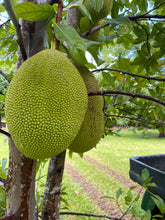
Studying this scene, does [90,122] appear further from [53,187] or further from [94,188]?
[94,188]

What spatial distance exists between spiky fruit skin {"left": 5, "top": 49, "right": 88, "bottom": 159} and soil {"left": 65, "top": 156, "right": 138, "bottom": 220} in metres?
1.34

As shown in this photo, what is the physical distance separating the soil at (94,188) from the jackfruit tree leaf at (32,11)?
149 cm

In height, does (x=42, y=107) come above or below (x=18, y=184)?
above

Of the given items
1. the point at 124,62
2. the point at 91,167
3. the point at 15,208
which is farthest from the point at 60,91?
the point at 91,167

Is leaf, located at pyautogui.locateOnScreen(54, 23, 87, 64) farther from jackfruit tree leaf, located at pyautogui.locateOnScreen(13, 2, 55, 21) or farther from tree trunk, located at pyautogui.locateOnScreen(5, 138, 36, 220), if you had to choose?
tree trunk, located at pyautogui.locateOnScreen(5, 138, 36, 220)

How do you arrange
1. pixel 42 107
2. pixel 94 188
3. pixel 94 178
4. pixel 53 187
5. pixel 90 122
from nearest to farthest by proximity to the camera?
pixel 42 107 → pixel 90 122 → pixel 53 187 → pixel 94 188 → pixel 94 178

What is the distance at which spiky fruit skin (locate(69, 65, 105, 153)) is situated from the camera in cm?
62

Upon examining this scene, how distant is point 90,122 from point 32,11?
0.37 metres

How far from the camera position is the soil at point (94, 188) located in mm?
1993

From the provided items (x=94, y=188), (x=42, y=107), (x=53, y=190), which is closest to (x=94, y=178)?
(x=94, y=188)

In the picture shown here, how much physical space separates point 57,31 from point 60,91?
148 mm

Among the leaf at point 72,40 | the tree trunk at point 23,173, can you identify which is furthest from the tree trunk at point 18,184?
the leaf at point 72,40

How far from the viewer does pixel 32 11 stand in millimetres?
422

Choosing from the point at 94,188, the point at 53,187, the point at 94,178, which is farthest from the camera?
the point at 94,178
